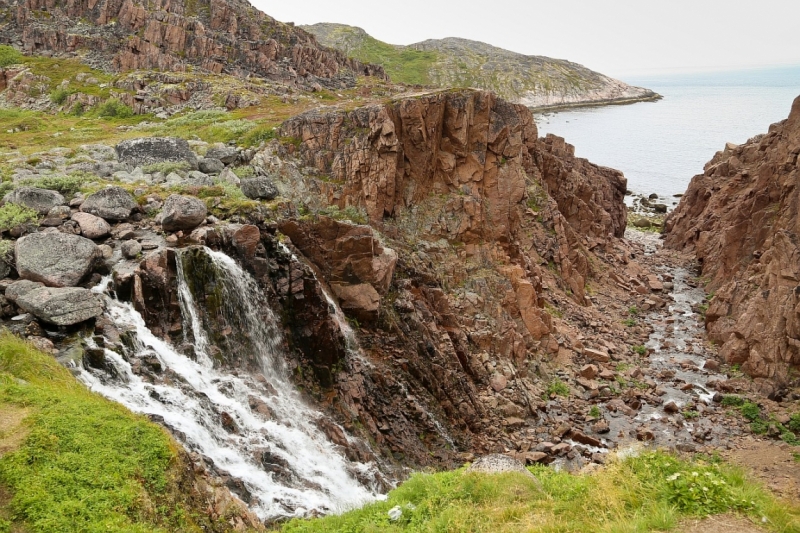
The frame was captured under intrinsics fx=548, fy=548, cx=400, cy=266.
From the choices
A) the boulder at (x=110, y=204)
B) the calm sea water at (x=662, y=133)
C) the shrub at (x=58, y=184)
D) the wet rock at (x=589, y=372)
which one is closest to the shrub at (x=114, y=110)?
the shrub at (x=58, y=184)

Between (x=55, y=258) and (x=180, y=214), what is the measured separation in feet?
13.1

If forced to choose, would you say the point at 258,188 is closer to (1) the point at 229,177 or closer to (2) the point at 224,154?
(1) the point at 229,177

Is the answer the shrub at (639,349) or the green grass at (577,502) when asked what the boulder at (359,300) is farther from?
the shrub at (639,349)

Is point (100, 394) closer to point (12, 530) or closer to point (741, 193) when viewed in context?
point (12, 530)

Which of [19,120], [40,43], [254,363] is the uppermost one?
[40,43]

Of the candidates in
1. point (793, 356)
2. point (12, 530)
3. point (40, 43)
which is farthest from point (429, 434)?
point (40, 43)

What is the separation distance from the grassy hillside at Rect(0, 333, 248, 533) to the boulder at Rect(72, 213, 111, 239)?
669 centimetres

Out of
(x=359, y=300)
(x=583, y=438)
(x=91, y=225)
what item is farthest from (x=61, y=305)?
(x=583, y=438)

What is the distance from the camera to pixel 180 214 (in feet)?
58.3

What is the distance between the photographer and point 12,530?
7535 millimetres

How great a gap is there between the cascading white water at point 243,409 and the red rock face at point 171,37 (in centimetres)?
4159

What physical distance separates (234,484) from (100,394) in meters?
3.59

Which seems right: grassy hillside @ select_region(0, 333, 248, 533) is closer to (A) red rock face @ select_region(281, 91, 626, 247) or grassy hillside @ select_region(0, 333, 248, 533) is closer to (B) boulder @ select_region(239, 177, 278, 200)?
(B) boulder @ select_region(239, 177, 278, 200)

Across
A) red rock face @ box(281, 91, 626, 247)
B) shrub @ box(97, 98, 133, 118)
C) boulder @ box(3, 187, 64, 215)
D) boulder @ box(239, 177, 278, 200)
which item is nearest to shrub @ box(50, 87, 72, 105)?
shrub @ box(97, 98, 133, 118)
